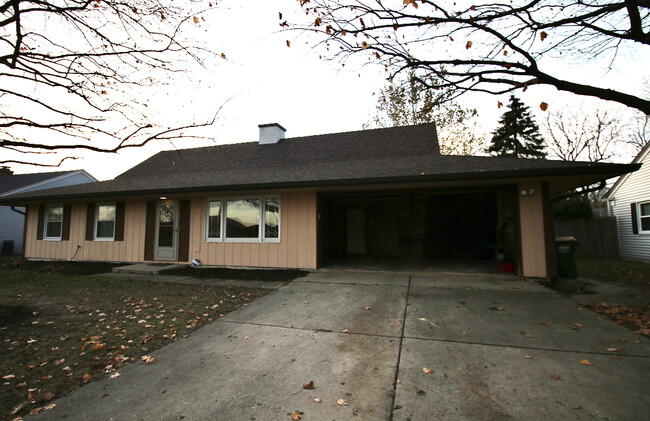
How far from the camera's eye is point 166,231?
10.1 meters

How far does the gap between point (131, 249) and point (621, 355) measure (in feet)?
40.0

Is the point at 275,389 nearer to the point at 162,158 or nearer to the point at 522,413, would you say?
the point at 522,413

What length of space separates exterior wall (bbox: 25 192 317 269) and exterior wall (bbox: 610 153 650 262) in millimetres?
13042

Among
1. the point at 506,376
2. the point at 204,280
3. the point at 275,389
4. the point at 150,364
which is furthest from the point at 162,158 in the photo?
the point at 506,376

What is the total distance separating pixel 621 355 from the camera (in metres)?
3.10

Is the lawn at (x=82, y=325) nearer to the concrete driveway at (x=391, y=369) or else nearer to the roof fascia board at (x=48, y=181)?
the concrete driveway at (x=391, y=369)

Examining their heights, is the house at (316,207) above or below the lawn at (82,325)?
above

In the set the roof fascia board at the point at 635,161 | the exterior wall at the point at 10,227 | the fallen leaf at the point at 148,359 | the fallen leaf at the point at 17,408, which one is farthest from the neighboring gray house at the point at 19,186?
the roof fascia board at the point at 635,161

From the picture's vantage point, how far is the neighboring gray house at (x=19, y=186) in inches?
731

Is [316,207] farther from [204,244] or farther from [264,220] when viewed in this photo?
[204,244]

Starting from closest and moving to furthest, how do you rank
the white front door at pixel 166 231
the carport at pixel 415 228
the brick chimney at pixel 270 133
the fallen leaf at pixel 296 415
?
the fallen leaf at pixel 296 415
the white front door at pixel 166 231
the carport at pixel 415 228
the brick chimney at pixel 270 133

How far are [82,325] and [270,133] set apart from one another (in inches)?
409

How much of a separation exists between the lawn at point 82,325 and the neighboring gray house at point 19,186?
14626 mm

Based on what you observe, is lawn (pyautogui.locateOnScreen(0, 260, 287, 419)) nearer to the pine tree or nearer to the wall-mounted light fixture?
the wall-mounted light fixture
